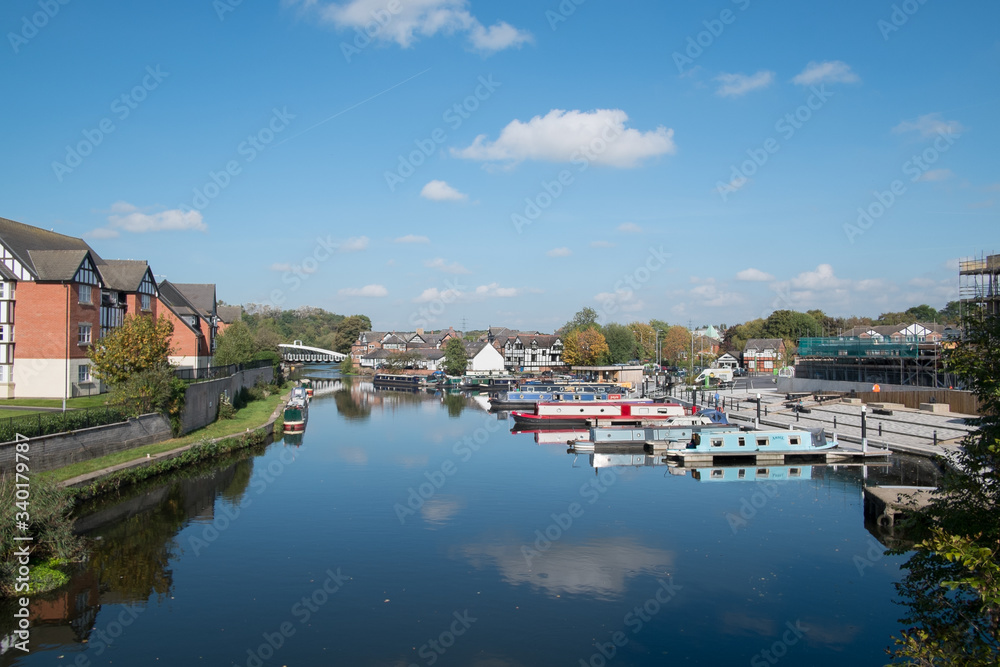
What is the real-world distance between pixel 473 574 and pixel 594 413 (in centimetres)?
3274

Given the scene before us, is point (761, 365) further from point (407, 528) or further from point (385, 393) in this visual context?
point (407, 528)

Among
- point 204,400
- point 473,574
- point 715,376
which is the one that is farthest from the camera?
point 715,376

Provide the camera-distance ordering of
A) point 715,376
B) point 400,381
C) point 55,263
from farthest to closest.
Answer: point 400,381 → point 715,376 → point 55,263

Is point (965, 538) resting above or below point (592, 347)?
below

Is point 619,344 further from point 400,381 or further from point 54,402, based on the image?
point 54,402

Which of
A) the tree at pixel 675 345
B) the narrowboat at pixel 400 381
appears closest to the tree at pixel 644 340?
the tree at pixel 675 345

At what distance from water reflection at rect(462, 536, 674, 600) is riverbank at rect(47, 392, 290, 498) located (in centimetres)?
1370

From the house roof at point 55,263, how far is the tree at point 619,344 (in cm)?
7838

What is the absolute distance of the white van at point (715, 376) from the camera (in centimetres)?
7565

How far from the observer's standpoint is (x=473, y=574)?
17844mm

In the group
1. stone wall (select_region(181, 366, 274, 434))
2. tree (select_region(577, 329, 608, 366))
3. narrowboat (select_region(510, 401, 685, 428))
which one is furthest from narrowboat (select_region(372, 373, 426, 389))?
narrowboat (select_region(510, 401, 685, 428))

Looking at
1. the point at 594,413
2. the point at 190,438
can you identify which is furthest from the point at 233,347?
the point at 594,413

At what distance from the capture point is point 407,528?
72.1 ft

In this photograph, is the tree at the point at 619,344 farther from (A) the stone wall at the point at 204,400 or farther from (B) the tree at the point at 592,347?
(A) the stone wall at the point at 204,400
